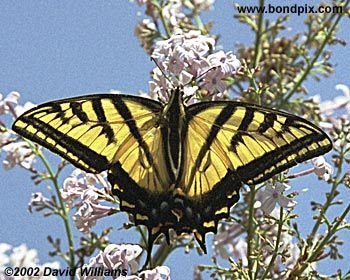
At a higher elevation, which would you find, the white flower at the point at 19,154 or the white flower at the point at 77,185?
the white flower at the point at 19,154

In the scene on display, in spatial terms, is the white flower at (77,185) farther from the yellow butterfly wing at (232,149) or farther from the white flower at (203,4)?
the white flower at (203,4)

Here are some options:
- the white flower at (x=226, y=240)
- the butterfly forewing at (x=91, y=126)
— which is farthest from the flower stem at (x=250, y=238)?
the white flower at (x=226, y=240)

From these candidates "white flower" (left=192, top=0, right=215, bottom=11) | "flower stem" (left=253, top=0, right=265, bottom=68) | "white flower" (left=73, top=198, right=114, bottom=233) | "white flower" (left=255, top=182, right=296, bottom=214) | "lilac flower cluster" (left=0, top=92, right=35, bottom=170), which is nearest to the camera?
"white flower" (left=255, top=182, right=296, bottom=214)

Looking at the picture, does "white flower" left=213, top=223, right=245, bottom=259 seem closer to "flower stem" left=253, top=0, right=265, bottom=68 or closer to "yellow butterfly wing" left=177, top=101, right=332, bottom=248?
"flower stem" left=253, top=0, right=265, bottom=68

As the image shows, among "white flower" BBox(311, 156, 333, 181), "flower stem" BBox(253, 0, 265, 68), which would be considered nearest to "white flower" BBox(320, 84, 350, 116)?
"flower stem" BBox(253, 0, 265, 68)

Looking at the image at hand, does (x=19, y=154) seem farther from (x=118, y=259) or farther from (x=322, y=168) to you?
(x=322, y=168)
